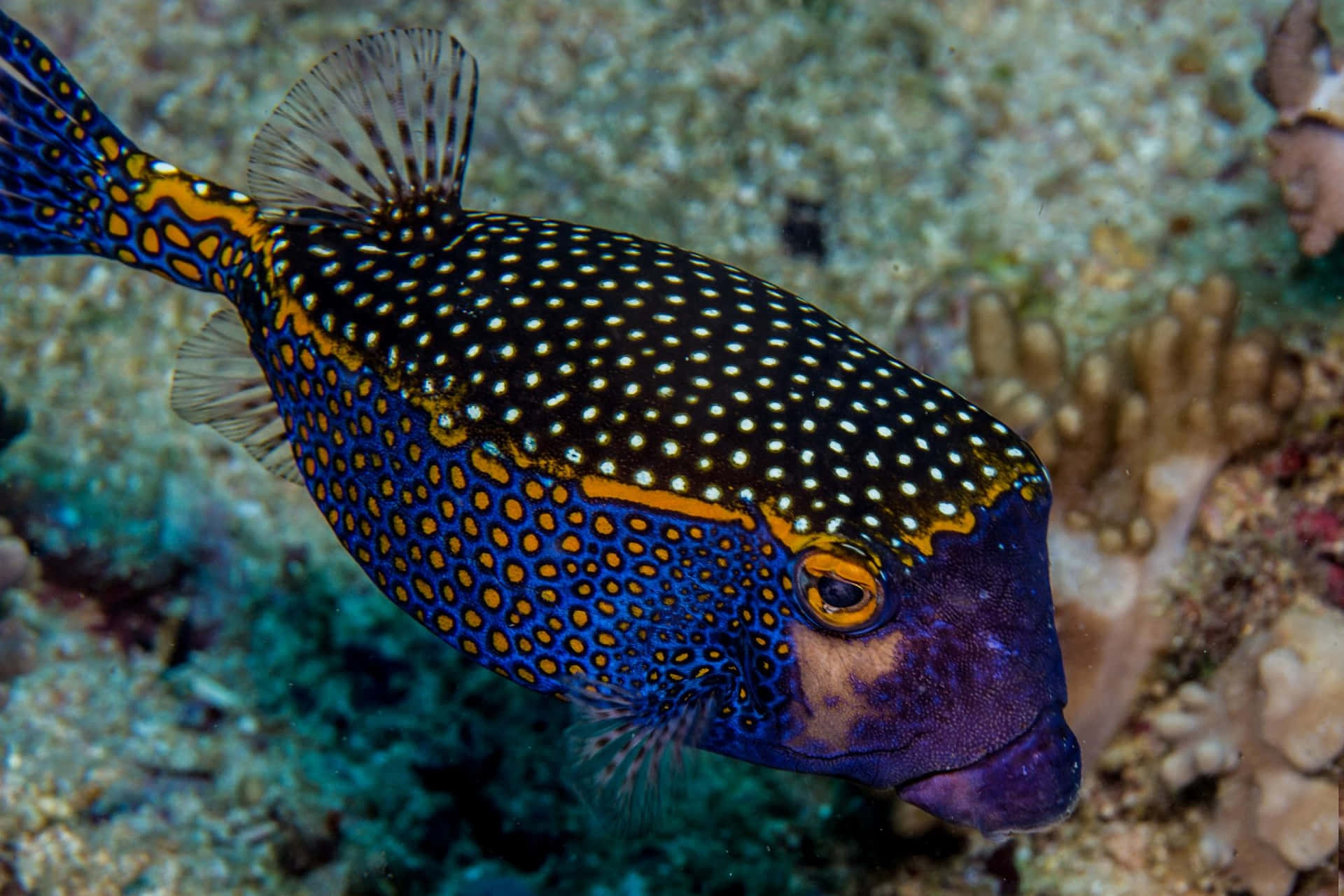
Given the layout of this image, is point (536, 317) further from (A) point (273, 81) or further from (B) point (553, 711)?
(A) point (273, 81)

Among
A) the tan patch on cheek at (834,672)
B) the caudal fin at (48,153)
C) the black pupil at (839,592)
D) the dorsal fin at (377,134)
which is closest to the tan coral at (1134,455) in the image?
the tan patch on cheek at (834,672)

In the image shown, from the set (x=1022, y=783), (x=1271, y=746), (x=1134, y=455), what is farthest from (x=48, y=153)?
(x=1271, y=746)

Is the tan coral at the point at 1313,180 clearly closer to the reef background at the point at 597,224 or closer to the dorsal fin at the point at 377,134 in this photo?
the reef background at the point at 597,224

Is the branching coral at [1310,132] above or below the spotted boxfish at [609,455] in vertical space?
above

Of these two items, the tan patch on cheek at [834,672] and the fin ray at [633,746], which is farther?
the fin ray at [633,746]

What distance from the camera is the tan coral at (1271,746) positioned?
3.39 meters

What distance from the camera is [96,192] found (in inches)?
134

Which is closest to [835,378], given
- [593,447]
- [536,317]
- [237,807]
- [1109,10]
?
[593,447]

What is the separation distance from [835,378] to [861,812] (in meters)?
2.17

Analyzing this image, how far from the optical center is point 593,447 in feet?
8.37

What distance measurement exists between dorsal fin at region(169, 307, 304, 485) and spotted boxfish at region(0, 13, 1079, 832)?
0.04 ft

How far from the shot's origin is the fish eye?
228 centimetres

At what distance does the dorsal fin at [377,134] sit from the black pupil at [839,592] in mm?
1844

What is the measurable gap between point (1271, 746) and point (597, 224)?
4005mm
